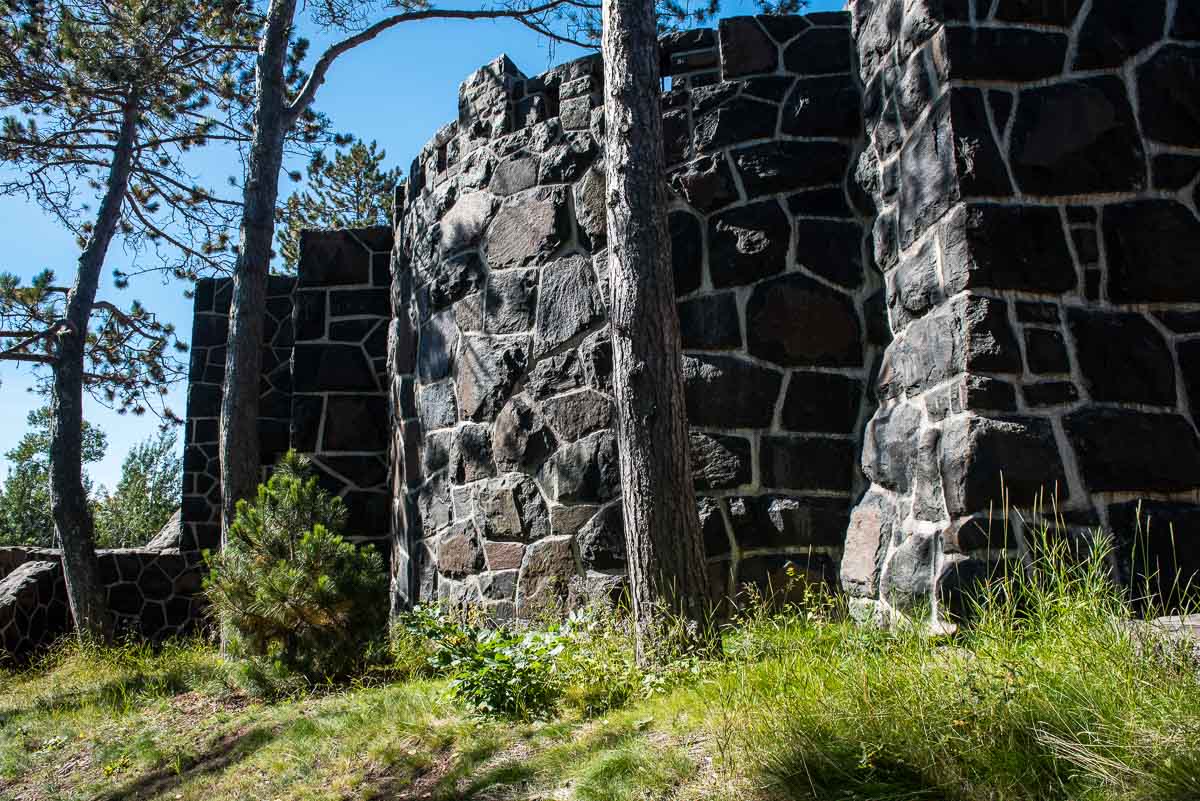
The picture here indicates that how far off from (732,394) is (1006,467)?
166cm

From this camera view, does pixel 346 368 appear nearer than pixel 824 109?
No

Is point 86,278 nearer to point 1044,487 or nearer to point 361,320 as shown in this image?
point 361,320

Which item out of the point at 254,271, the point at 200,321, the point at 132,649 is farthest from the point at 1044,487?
the point at 200,321

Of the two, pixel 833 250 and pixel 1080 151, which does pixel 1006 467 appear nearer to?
pixel 1080 151

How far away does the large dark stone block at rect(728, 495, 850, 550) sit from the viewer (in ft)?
15.7

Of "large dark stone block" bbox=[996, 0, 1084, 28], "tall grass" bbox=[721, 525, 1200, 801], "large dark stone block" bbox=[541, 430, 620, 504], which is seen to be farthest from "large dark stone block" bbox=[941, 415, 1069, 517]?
"large dark stone block" bbox=[541, 430, 620, 504]

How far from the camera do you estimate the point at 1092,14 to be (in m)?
4.09

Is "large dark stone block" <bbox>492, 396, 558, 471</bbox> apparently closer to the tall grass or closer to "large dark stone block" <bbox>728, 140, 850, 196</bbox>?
"large dark stone block" <bbox>728, 140, 850, 196</bbox>

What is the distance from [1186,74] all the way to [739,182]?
220cm

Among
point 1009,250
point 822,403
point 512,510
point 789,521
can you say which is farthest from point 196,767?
point 1009,250

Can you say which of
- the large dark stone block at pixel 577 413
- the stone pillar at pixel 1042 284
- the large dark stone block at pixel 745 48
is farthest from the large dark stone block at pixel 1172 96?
the large dark stone block at pixel 577 413

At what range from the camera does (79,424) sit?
9500 mm

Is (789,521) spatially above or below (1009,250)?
below

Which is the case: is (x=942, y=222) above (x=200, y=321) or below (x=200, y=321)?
below
